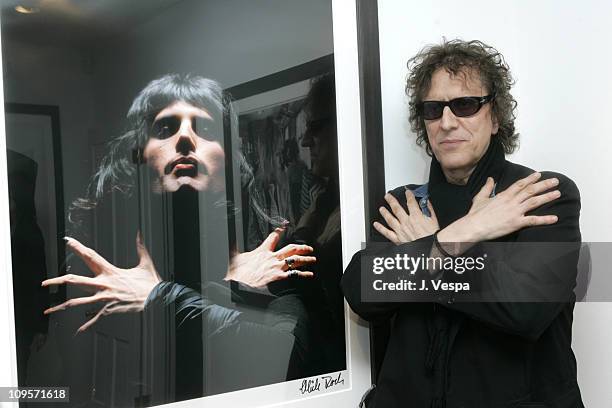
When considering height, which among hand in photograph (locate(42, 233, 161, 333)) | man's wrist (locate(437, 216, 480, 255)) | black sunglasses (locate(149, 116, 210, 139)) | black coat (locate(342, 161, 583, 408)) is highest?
black sunglasses (locate(149, 116, 210, 139))

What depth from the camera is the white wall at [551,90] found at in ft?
4.77

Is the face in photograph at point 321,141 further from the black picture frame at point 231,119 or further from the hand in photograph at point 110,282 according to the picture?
the hand in photograph at point 110,282

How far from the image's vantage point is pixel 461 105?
130 cm

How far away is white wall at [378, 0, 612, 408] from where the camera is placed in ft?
4.77

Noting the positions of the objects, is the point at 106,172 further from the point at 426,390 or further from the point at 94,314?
the point at 426,390

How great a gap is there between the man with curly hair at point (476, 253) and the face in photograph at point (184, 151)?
383 millimetres

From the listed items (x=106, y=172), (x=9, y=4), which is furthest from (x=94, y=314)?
(x=9, y=4)

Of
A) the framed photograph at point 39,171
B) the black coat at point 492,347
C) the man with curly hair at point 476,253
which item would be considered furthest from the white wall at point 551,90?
the framed photograph at point 39,171

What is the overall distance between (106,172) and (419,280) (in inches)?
26.3

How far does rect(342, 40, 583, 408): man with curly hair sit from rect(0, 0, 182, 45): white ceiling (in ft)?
2.22

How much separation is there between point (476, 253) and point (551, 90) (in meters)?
0.67

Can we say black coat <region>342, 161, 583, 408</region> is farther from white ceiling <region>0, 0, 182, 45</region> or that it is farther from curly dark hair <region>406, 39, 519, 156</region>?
white ceiling <region>0, 0, 182, 45</region>

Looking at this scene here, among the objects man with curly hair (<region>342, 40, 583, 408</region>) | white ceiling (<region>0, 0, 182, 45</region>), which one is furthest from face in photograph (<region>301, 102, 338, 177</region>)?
white ceiling (<region>0, 0, 182, 45</region>)

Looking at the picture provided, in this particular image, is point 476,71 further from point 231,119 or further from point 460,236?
point 231,119
